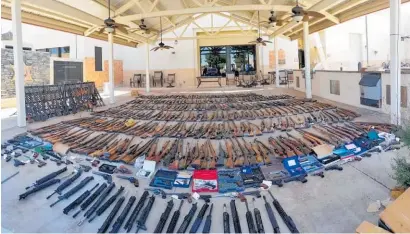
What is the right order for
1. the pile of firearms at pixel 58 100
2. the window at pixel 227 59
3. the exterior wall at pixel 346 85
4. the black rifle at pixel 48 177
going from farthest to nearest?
the window at pixel 227 59, the pile of firearms at pixel 58 100, the exterior wall at pixel 346 85, the black rifle at pixel 48 177

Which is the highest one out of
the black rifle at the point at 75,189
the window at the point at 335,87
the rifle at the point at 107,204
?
the window at the point at 335,87

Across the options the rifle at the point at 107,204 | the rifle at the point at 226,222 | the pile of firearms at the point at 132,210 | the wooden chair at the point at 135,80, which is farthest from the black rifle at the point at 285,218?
the wooden chair at the point at 135,80

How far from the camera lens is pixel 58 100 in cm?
895

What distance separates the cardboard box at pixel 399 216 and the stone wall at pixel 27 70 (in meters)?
12.2

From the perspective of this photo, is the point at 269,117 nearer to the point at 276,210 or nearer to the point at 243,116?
the point at 243,116

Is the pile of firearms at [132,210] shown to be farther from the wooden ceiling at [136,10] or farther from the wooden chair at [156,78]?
the wooden chair at [156,78]

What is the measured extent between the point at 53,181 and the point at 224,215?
232 cm

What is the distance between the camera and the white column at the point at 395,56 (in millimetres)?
5691

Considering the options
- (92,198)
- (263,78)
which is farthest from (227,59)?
(92,198)

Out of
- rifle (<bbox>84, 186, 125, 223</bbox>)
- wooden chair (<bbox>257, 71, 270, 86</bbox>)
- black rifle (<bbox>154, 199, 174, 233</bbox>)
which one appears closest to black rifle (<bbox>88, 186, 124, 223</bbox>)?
rifle (<bbox>84, 186, 125, 223</bbox>)

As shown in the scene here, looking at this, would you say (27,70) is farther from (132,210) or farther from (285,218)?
(285,218)

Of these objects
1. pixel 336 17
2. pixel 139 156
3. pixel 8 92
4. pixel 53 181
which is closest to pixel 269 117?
pixel 139 156

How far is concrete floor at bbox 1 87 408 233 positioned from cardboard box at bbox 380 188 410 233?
0.86ft

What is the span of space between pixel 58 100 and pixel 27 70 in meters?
4.66
